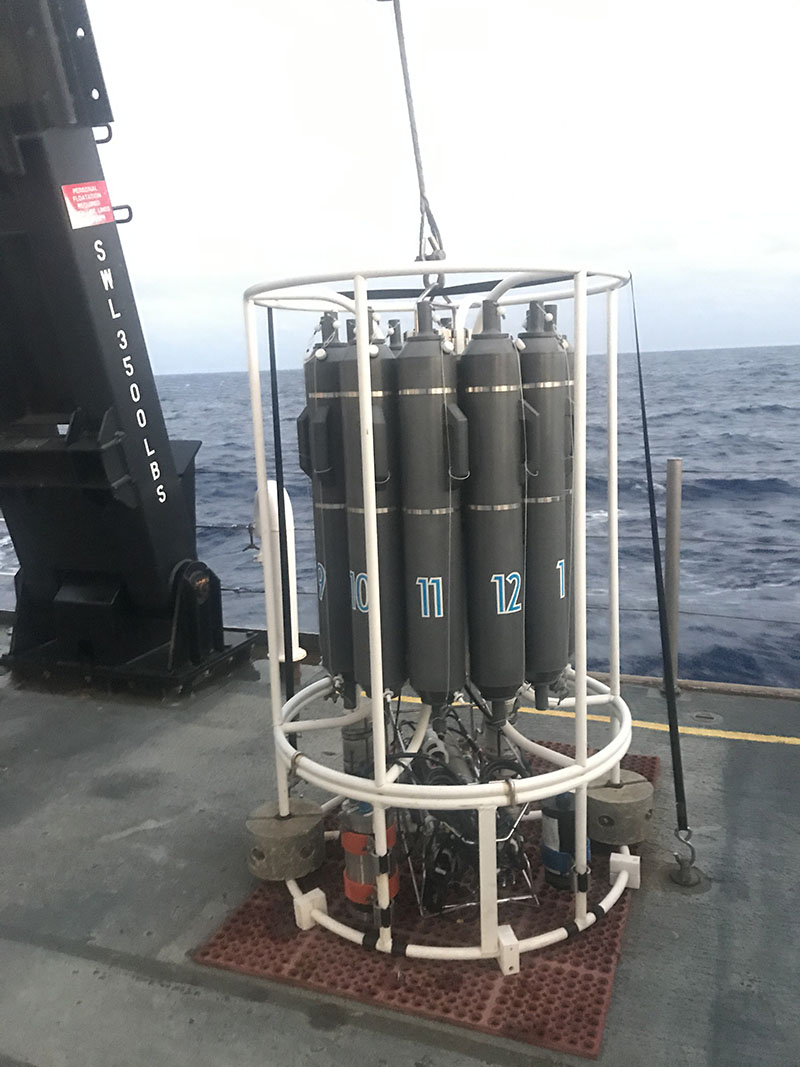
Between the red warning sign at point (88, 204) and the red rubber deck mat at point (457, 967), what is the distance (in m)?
4.40

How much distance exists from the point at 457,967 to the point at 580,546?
1.81 metres

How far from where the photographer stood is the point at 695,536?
1802cm

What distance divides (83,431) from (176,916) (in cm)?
359

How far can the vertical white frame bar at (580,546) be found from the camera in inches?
132

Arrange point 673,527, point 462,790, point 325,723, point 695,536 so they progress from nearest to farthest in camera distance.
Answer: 1. point 462,790
2. point 325,723
3. point 673,527
4. point 695,536

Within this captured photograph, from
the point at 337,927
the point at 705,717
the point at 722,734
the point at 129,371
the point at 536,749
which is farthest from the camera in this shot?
the point at 129,371

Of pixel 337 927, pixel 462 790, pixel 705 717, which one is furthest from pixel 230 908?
pixel 705 717

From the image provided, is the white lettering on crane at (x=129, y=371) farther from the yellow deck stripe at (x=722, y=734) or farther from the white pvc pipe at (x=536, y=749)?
the white pvc pipe at (x=536, y=749)

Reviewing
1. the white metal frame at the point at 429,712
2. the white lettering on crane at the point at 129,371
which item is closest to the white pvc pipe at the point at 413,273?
the white metal frame at the point at 429,712

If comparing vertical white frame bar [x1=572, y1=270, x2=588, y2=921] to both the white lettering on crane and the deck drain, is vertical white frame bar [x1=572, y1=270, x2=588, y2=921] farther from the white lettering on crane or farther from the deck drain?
the white lettering on crane

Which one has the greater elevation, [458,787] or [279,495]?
[279,495]

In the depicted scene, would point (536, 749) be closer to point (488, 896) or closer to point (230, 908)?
point (488, 896)

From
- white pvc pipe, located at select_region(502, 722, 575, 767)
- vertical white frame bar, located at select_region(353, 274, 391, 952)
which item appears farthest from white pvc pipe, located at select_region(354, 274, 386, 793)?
white pvc pipe, located at select_region(502, 722, 575, 767)

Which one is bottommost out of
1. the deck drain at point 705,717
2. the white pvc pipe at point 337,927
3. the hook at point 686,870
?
the deck drain at point 705,717
